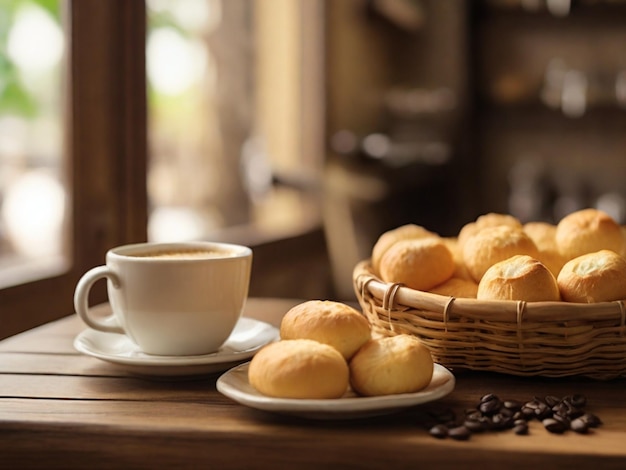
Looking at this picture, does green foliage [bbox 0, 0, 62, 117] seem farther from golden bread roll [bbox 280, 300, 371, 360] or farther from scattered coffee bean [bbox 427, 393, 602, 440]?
scattered coffee bean [bbox 427, 393, 602, 440]

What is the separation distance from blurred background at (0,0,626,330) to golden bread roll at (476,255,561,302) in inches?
45.6

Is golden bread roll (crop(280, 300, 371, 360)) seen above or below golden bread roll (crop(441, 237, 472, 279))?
below

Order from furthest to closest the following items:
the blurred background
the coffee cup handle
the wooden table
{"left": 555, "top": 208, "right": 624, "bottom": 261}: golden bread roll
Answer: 1. the blurred background
2. {"left": 555, "top": 208, "right": 624, "bottom": 261}: golden bread roll
3. the coffee cup handle
4. the wooden table

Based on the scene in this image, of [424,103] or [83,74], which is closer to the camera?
[83,74]

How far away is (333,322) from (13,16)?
132 centimetres

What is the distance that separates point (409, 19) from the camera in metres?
3.73

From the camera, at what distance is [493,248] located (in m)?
0.97

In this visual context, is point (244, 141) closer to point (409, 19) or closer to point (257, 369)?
point (409, 19)

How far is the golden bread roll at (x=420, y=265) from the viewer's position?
958 millimetres

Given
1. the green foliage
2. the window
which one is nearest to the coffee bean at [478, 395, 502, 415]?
the window

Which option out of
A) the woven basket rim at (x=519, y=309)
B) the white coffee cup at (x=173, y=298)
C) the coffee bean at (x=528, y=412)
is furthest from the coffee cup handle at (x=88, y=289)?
the coffee bean at (x=528, y=412)

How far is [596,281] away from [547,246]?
171mm

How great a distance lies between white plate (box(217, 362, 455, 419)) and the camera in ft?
2.36

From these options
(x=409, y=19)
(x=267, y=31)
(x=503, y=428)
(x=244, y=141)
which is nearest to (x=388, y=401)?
(x=503, y=428)
